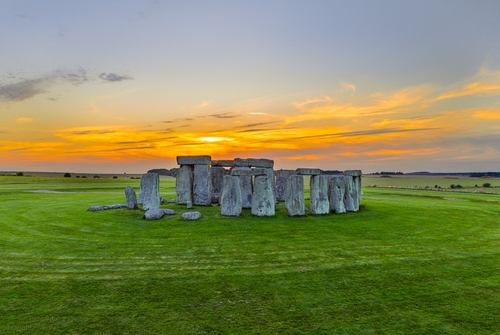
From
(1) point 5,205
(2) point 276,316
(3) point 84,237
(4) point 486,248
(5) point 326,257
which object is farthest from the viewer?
(1) point 5,205

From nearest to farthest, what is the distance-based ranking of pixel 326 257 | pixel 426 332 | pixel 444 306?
pixel 426 332 → pixel 444 306 → pixel 326 257

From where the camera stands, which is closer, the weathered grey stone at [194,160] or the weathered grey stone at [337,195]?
the weathered grey stone at [337,195]

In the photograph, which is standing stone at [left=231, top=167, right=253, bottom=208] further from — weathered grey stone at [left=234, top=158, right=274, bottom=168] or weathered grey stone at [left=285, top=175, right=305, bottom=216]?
weathered grey stone at [left=285, top=175, right=305, bottom=216]

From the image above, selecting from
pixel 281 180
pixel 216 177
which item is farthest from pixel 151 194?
pixel 281 180

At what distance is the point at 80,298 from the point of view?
629 cm

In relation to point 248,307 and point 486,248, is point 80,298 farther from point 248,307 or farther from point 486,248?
point 486,248

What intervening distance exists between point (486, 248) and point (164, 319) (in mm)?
9824

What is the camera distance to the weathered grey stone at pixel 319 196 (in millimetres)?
15523

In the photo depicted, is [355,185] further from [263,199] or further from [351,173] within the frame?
[263,199]

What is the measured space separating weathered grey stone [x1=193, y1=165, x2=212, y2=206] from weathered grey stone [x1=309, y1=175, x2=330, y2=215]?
5807 mm

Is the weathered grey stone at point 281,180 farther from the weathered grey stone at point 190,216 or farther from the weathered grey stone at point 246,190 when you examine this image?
the weathered grey stone at point 190,216

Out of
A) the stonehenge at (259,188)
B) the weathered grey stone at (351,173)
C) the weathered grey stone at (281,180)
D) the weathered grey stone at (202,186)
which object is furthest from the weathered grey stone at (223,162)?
the weathered grey stone at (351,173)

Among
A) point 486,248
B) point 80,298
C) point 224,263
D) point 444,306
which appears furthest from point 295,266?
point 486,248

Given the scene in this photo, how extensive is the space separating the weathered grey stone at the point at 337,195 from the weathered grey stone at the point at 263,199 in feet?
10.7
